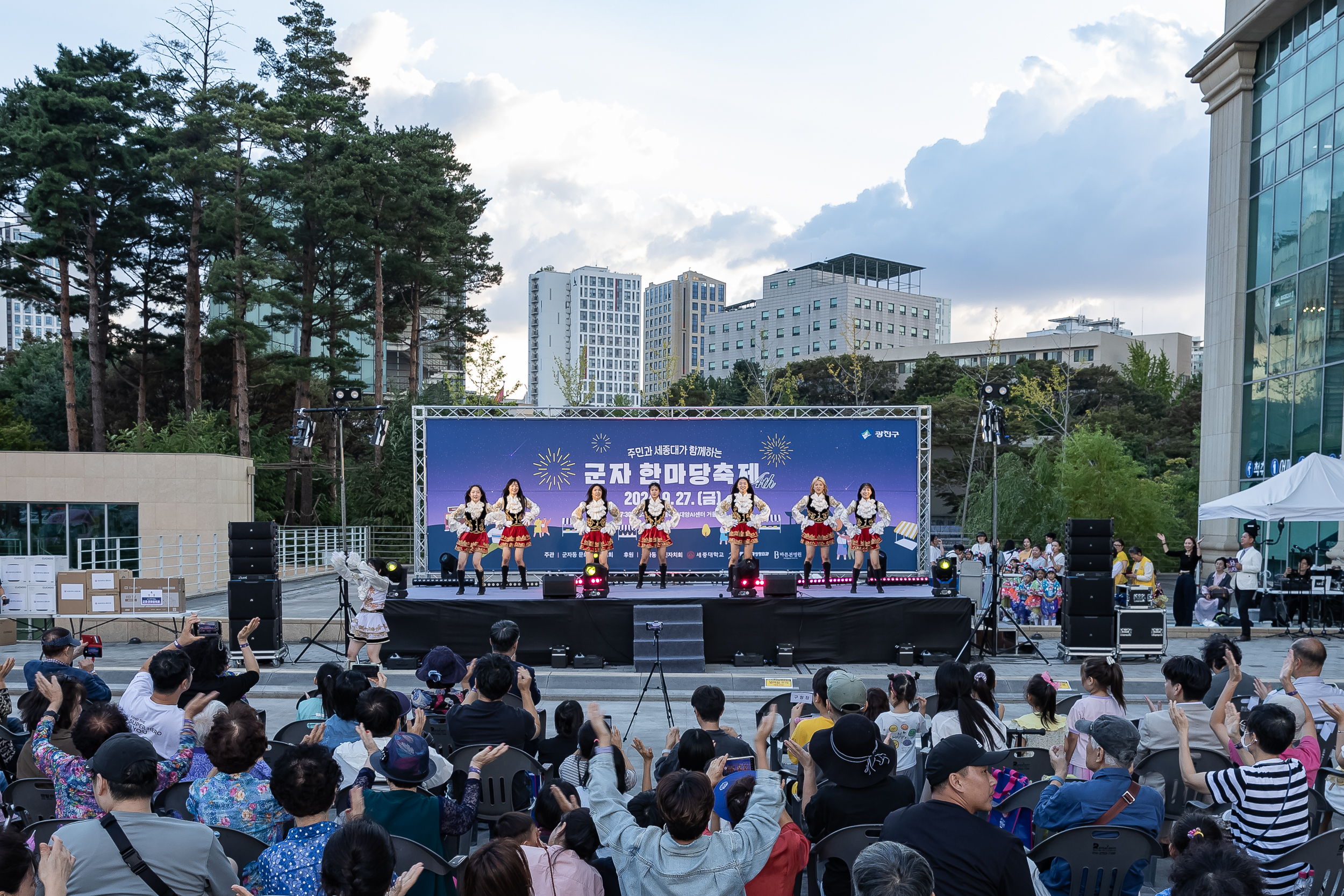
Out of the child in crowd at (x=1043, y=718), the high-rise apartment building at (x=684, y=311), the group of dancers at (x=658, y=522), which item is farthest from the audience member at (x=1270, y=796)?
the high-rise apartment building at (x=684, y=311)

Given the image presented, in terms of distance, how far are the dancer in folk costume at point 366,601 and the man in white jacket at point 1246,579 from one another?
11412 mm

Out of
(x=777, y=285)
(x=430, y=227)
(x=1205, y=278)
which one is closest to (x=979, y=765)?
(x=1205, y=278)

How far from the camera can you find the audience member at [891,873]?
1978mm

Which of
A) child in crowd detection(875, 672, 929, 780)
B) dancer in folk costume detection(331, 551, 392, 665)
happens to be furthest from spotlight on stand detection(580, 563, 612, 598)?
child in crowd detection(875, 672, 929, 780)

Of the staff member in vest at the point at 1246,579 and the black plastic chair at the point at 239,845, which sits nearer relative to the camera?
the black plastic chair at the point at 239,845

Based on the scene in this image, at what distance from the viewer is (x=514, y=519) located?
45.6ft

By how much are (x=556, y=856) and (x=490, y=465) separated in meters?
11.9

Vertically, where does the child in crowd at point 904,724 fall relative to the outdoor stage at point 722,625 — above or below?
above

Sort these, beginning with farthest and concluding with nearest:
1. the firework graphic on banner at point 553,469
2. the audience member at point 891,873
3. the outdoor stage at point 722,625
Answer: the firework graphic on banner at point 553,469
the outdoor stage at point 722,625
the audience member at point 891,873

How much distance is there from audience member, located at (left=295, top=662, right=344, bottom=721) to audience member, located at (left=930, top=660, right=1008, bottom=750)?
9.61 feet

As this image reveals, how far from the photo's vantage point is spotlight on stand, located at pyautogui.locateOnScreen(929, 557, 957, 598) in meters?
11.8

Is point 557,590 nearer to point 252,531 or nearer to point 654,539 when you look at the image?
point 654,539

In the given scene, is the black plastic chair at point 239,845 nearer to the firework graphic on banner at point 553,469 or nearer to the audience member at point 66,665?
the audience member at point 66,665

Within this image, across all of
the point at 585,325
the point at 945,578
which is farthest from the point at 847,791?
the point at 585,325
